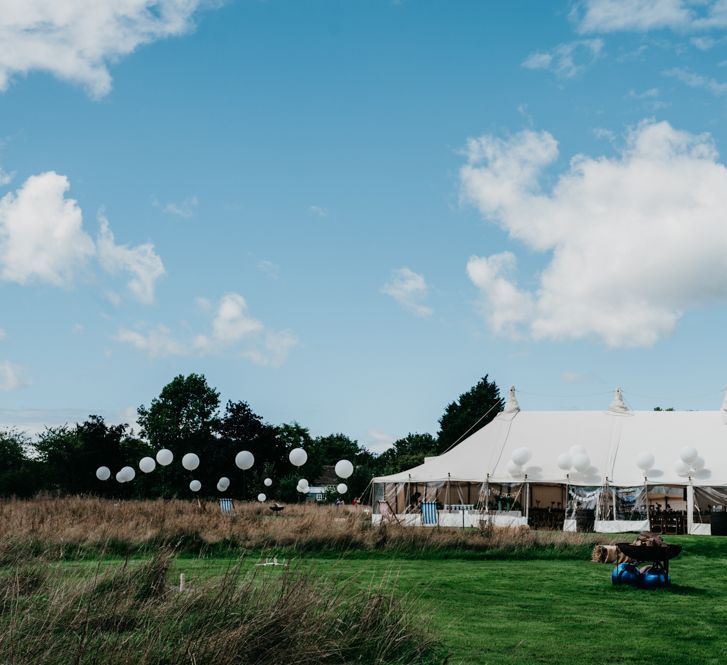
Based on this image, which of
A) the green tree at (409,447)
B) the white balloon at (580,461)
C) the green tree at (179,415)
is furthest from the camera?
the green tree at (409,447)

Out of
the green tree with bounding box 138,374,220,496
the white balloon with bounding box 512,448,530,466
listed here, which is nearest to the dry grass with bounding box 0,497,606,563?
the white balloon with bounding box 512,448,530,466

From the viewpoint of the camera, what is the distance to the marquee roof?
2478cm

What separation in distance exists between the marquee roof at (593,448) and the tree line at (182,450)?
15.8 metres

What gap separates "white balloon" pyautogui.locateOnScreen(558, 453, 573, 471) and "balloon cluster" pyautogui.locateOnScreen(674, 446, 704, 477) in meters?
3.04

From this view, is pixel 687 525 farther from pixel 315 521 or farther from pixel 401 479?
pixel 315 521

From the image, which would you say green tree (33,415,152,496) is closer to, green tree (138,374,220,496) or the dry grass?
green tree (138,374,220,496)

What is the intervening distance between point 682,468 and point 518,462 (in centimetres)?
469

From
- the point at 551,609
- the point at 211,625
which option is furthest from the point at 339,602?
the point at 551,609

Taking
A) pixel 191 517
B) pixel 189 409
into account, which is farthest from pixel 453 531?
pixel 189 409

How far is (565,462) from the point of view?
24.5 m

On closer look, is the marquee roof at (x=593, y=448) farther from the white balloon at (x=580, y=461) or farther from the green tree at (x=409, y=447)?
the green tree at (x=409, y=447)

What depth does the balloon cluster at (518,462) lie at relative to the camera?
25.0 meters

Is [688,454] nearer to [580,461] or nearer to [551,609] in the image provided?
[580,461]

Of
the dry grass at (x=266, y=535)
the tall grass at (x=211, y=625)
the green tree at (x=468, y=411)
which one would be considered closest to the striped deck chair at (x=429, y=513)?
the dry grass at (x=266, y=535)
